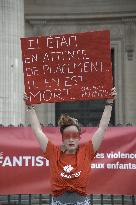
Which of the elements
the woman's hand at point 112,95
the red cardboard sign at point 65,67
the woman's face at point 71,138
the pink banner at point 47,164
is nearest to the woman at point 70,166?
the woman's face at point 71,138

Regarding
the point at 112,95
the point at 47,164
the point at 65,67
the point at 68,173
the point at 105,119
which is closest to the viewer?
the point at 68,173

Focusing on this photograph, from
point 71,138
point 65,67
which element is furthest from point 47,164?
point 71,138

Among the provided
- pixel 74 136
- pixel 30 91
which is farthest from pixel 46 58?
pixel 74 136

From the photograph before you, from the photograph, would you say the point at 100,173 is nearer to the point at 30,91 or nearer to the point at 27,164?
the point at 27,164

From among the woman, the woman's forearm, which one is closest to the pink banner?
the woman's forearm

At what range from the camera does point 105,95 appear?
5.36 meters

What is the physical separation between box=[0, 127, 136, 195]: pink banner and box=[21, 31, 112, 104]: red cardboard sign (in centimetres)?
298

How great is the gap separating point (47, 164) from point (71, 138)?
3.72m

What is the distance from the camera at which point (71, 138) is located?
4.81 metres

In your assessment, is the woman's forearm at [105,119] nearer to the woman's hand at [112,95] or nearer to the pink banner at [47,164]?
the woman's hand at [112,95]

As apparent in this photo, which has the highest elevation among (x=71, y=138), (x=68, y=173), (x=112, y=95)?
(x=112, y=95)

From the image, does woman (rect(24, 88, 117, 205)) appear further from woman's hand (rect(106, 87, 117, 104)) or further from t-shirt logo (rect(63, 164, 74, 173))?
woman's hand (rect(106, 87, 117, 104))

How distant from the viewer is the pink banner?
8.43 meters

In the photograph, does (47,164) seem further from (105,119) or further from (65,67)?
(105,119)
